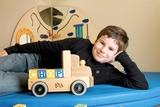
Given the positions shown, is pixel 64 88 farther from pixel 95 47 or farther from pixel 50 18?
pixel 50 18

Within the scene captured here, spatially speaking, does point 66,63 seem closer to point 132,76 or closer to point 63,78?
point 63,78

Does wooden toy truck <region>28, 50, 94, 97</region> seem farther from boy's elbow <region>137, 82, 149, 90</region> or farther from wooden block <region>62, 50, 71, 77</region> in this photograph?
boy's elbow <region>137, 82, 149, 90</region>

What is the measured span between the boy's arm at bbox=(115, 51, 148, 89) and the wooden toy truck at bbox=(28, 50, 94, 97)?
0.22 metres

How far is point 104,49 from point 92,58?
0.30 feet

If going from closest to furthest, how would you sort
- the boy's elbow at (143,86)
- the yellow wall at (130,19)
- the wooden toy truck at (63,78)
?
the wooden toy truck at (63,78) < the boy's elbow at (143,86) < the yellow wall at (130,19)

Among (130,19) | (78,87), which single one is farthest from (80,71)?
(130,19)

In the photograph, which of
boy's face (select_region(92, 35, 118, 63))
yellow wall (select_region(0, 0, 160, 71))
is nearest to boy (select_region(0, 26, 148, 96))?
boy's face (select_region(92, 35, 118, 63))

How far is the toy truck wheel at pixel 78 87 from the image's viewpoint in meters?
0.73

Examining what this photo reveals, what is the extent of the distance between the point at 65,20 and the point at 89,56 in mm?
835

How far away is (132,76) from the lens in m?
0.88

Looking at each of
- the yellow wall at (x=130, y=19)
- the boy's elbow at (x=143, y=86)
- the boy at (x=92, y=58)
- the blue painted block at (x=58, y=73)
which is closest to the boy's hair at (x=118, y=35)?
the boy at (x=92, y=58)

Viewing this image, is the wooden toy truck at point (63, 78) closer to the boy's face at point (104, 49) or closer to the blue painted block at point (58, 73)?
the blue painted block at point (58, 73)

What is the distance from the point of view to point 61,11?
5.71 feet

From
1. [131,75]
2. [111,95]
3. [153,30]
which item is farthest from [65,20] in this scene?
[111,95]
